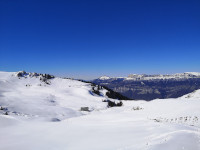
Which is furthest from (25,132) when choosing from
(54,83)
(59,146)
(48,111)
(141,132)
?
(54,83)

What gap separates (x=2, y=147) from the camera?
32.2 feet

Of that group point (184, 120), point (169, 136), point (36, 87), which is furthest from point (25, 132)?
point (36, 87)

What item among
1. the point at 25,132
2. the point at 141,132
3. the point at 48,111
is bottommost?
the point at 48,111

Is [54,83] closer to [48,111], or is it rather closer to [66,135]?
[48,111]

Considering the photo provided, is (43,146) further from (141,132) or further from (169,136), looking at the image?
(169,136)

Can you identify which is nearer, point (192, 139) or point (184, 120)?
point (192, 139)

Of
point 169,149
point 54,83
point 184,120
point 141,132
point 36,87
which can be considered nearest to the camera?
point 169,149

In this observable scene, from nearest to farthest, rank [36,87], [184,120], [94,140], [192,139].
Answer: [192,139] < [94,140] < [184,120] < [36,87]

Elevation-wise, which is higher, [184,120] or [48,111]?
[184,120]

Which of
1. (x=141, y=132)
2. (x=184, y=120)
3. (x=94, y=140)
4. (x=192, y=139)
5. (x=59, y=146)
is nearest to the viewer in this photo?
(x=192, y=139)

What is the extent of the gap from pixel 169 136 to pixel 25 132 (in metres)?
11.3

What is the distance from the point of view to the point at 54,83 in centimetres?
9200

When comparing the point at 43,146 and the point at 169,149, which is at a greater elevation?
the point at 169,149

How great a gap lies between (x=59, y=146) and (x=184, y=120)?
12993 mm
